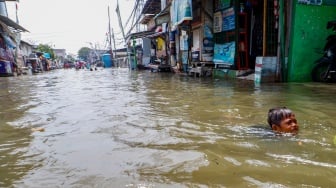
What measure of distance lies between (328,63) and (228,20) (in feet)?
16.0

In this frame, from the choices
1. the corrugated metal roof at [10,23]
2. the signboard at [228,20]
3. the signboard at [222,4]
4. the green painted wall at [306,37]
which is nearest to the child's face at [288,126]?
the green painted wall at [306,37]

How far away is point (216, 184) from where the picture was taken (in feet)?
7.05

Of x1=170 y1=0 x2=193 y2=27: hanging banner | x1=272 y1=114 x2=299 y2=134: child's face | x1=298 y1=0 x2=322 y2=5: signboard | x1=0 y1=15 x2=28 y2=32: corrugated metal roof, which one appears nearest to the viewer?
x1=272 y1=114 x2=299 y2=134: child's face

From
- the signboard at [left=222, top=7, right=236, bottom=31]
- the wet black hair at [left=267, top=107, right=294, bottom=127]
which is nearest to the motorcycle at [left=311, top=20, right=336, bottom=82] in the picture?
the signboard at [left=222, top=7, right=236, bottom=31]

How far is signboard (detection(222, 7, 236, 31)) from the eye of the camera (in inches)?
475

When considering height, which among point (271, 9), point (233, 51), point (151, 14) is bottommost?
point (233, 51)

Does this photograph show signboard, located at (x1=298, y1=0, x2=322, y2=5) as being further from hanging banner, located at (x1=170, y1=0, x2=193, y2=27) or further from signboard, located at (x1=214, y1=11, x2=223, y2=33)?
hanging banner, located at (x1=170, y1=0, x2=193, y2=27)

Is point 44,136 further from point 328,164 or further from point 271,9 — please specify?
point 271,9

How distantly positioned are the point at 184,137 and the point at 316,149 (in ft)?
4.08

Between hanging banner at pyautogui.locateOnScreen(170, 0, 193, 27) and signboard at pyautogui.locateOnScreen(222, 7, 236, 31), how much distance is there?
1.46 metres

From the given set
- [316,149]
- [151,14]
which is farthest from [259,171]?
[151,14]

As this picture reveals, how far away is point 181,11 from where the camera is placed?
14625mm

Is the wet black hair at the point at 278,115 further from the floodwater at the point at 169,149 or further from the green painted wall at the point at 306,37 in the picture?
the green painted wall at the point at 306,37

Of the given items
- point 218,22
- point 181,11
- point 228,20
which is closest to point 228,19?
point 228,20
